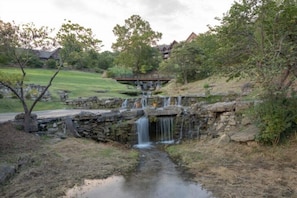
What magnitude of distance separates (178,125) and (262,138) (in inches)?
204

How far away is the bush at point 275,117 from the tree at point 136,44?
120ft

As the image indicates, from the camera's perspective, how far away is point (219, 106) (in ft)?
39.5

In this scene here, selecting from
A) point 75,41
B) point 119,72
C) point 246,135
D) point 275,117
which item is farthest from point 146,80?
point 275,117

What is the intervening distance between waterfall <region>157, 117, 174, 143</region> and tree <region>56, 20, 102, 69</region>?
5096 millimetres

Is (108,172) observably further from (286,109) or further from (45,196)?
(286,109)

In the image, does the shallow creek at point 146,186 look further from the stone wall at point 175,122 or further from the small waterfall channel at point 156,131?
the small waterfall channel at point 156,131

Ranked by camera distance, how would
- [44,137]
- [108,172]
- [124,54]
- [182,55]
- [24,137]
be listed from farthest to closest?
[124,54] → [182,55] → [44,137] → [24,137] → [108,172]

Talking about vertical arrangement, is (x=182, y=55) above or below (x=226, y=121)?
above

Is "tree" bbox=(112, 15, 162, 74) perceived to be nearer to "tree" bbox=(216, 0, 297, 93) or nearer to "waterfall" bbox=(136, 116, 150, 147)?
"waterfall" bbox=(136, 116, 150, 147)

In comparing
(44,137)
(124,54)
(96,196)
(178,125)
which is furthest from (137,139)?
(124,54)

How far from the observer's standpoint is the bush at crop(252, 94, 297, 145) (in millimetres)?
8180

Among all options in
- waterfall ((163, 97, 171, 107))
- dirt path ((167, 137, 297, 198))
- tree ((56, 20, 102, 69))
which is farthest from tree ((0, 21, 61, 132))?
waterfall ((163, 97, 171, 107))

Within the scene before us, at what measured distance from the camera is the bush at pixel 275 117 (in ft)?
26.8

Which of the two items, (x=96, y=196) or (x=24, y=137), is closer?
(x=96, y=196)
